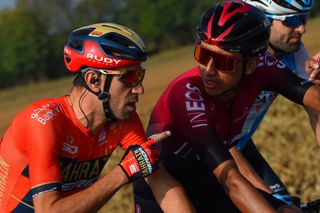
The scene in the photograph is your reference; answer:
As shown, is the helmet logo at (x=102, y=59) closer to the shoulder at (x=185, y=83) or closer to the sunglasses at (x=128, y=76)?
the sunglasses at (x=128, y=76)

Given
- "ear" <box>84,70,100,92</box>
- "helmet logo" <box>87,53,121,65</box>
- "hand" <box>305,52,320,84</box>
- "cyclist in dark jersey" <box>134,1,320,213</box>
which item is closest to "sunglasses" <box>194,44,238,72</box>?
"cyclist in dark jersey" <box>134,1,320,213</box>

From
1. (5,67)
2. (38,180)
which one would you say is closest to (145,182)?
(38,180)

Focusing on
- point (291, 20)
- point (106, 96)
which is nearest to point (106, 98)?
point (106, 96)

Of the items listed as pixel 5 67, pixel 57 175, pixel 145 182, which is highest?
pixel 57 175

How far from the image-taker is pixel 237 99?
5.48 meters

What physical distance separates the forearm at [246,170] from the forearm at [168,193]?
46.5 inches

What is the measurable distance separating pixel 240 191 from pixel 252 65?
1178mm

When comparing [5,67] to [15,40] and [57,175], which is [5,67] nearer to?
[15,40]

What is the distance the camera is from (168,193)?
195 inches

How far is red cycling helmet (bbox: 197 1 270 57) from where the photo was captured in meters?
5.01

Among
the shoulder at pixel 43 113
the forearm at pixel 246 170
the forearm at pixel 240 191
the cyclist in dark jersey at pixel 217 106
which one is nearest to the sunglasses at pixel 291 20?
the cyclist in dark jersey at pixel 217 106

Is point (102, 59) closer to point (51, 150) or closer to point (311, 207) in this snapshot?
point (51, 150)

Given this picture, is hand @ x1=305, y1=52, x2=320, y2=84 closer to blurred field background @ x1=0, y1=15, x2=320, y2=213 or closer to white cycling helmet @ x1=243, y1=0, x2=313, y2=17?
white cycling helmet @ x1=243, y1=0, x2=313, y2=17

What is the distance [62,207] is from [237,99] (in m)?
1.85
